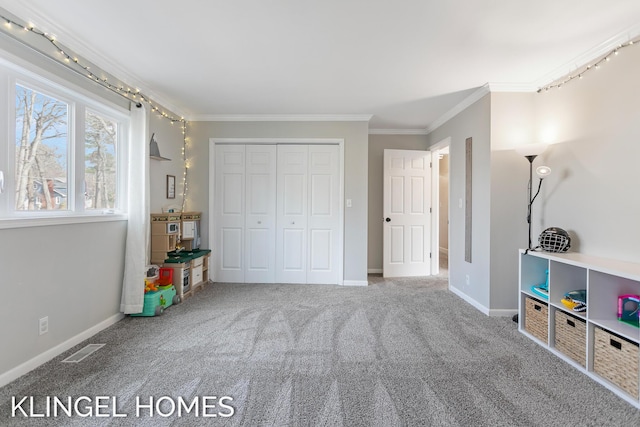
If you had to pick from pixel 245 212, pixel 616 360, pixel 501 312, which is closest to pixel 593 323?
pixel 616 360

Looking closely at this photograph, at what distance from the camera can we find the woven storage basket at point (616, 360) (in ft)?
5.52

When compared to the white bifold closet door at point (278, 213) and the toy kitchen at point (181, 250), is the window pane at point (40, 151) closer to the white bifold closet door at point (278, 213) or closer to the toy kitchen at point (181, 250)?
the toy kitchen at point (181, 250)

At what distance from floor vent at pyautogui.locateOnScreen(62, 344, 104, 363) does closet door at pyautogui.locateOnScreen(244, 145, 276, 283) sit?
2108mm

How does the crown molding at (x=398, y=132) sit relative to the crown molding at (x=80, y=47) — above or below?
above

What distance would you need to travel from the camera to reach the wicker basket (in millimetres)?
2027

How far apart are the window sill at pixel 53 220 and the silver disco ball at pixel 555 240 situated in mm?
4014

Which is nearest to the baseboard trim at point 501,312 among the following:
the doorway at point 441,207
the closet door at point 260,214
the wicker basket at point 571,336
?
the wicker basket at point 571,336

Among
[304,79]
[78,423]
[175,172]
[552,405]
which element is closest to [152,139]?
[175,172]

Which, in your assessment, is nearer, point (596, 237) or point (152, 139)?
point (596, 237)

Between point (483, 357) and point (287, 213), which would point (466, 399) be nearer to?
point (483, 357)

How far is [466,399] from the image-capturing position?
1692 mm

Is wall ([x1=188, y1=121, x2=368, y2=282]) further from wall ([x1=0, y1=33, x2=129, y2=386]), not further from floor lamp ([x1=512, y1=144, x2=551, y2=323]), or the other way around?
floor lamp ([x1=512, y1=144, x2=551, y2=323])

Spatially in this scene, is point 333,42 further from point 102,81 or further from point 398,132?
point 398,132

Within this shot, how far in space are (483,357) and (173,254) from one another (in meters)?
3.48
